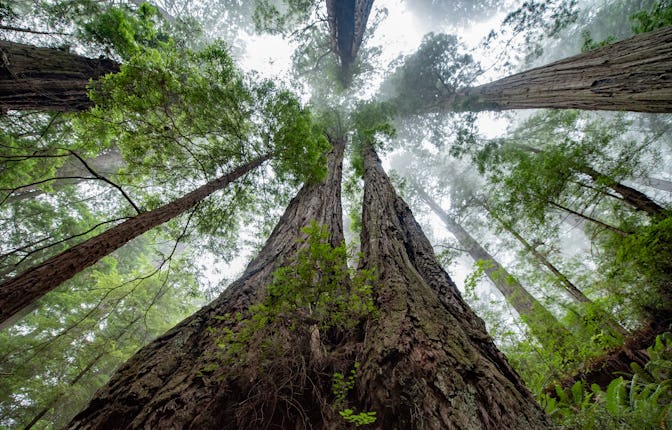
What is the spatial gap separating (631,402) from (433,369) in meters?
2.94

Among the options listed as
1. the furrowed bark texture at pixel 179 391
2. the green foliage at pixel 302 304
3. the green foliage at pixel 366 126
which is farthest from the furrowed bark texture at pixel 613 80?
the furrowed bark texture at pixel 179 391

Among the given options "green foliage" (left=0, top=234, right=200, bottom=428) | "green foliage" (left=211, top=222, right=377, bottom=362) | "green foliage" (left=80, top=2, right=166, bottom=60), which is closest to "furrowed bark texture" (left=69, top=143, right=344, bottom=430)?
"green foliage" (left=211, top=222, right=377, bottom=362)

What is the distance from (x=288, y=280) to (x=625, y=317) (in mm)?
5215

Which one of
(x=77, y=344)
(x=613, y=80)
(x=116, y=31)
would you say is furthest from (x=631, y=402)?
(x=77, y=344)

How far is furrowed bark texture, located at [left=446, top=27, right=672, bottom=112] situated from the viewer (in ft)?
10.2

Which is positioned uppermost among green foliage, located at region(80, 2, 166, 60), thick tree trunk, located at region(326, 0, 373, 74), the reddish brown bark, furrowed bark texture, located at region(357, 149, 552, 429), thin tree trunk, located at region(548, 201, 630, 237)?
thick tree trunk, located at region(326, 0, 373, 74)

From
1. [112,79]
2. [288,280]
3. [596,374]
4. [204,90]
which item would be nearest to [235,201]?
[204,90]

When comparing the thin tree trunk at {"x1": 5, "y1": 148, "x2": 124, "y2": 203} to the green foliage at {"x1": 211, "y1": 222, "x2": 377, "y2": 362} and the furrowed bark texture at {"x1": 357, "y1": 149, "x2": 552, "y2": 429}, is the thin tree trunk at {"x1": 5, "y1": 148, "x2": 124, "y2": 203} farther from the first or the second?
the furrowed bark texture at {"x1": 357, "y1": 149, "x2": 552, "y2": 429}

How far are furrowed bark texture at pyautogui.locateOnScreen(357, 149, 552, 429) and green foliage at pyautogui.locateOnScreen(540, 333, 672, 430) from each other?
4.58 ft

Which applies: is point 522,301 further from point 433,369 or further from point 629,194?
point 433,369

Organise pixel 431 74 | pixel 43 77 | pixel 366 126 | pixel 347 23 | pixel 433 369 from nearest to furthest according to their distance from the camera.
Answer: pixel 433 369, pixel 43 77, pixel 347 23, pixel 366 126, pixel 431 74

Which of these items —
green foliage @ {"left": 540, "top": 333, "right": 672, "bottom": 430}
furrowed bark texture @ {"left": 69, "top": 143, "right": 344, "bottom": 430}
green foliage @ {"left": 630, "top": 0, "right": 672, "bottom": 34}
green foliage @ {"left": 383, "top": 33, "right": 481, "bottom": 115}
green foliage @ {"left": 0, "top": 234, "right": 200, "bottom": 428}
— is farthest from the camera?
green foliage @ {"left": 383, "top": 33, "right": 481, "bottom": 115}

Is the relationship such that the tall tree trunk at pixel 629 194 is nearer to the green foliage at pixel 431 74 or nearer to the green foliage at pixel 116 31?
the green foliage at pixel 431 74

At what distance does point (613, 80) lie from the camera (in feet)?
12.0
